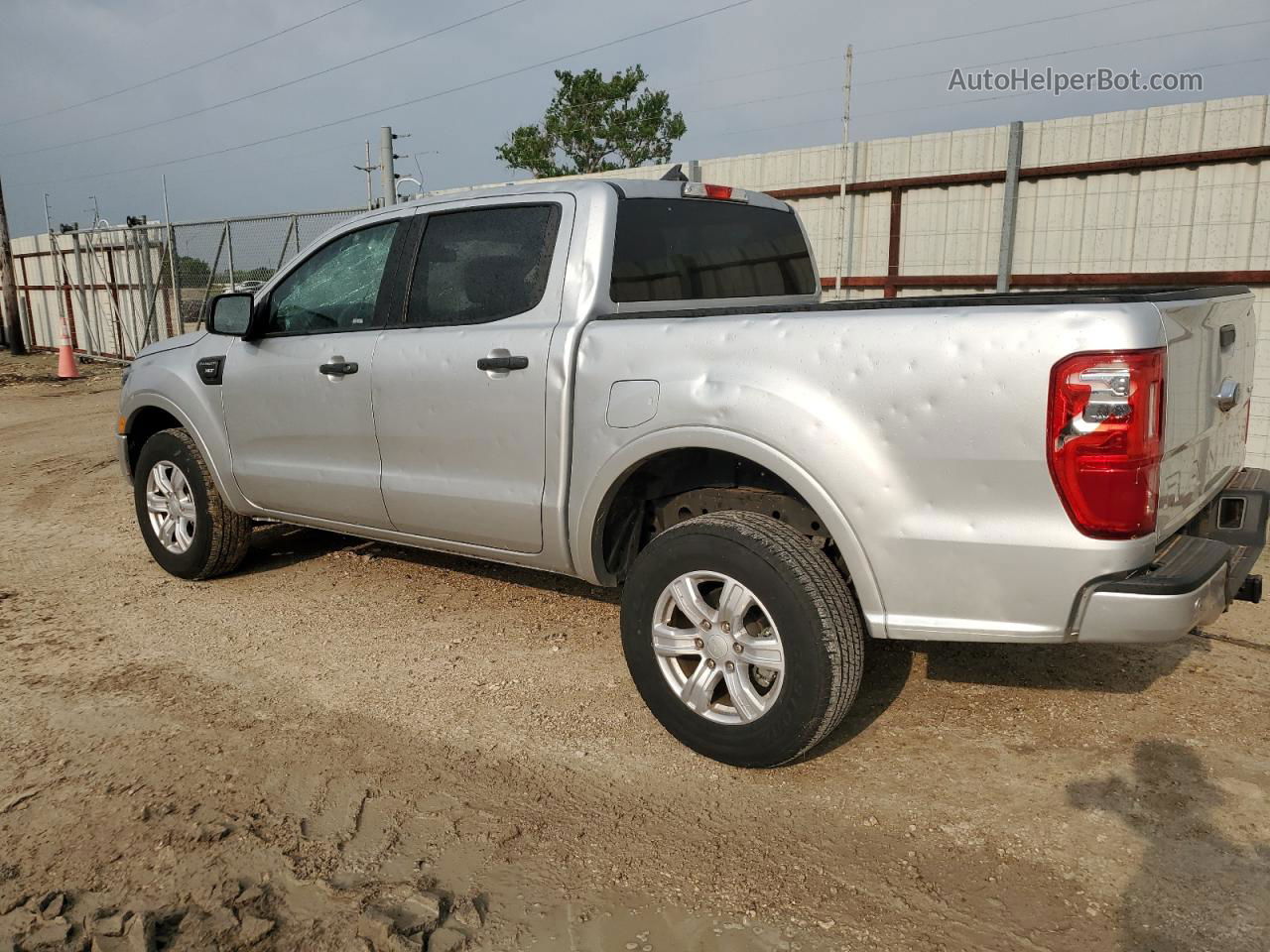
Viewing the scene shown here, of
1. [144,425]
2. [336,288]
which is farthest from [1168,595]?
[144,425]

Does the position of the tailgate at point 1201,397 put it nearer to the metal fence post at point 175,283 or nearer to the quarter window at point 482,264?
the quarter window at point 482,264

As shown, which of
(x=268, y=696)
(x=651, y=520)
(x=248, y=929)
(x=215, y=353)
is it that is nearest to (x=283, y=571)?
(x=215, y=353)

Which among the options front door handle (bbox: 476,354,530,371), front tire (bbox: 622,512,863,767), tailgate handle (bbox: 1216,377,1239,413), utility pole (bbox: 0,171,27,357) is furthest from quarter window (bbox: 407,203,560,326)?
utility pole (bbox: 0,171,27,357)

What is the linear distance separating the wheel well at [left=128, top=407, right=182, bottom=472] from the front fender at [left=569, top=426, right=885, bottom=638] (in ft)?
9.40

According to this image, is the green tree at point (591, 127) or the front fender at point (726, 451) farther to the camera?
the green tree at point (591, 127)

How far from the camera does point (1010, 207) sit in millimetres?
7938

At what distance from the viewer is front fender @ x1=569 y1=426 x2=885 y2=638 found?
2965 millimetres

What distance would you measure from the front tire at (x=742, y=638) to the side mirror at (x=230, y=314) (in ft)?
8.33

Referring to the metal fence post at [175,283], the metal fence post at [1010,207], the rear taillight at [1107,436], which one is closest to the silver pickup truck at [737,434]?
the rear taillight at [1107,436]

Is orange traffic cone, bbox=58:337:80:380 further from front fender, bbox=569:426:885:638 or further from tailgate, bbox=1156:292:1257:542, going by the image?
tailgate, bbox=1156:292:1257:542

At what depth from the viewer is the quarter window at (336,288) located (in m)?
4.48

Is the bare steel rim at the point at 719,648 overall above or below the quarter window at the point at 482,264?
below

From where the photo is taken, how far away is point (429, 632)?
464cm

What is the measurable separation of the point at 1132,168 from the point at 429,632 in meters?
6.07
